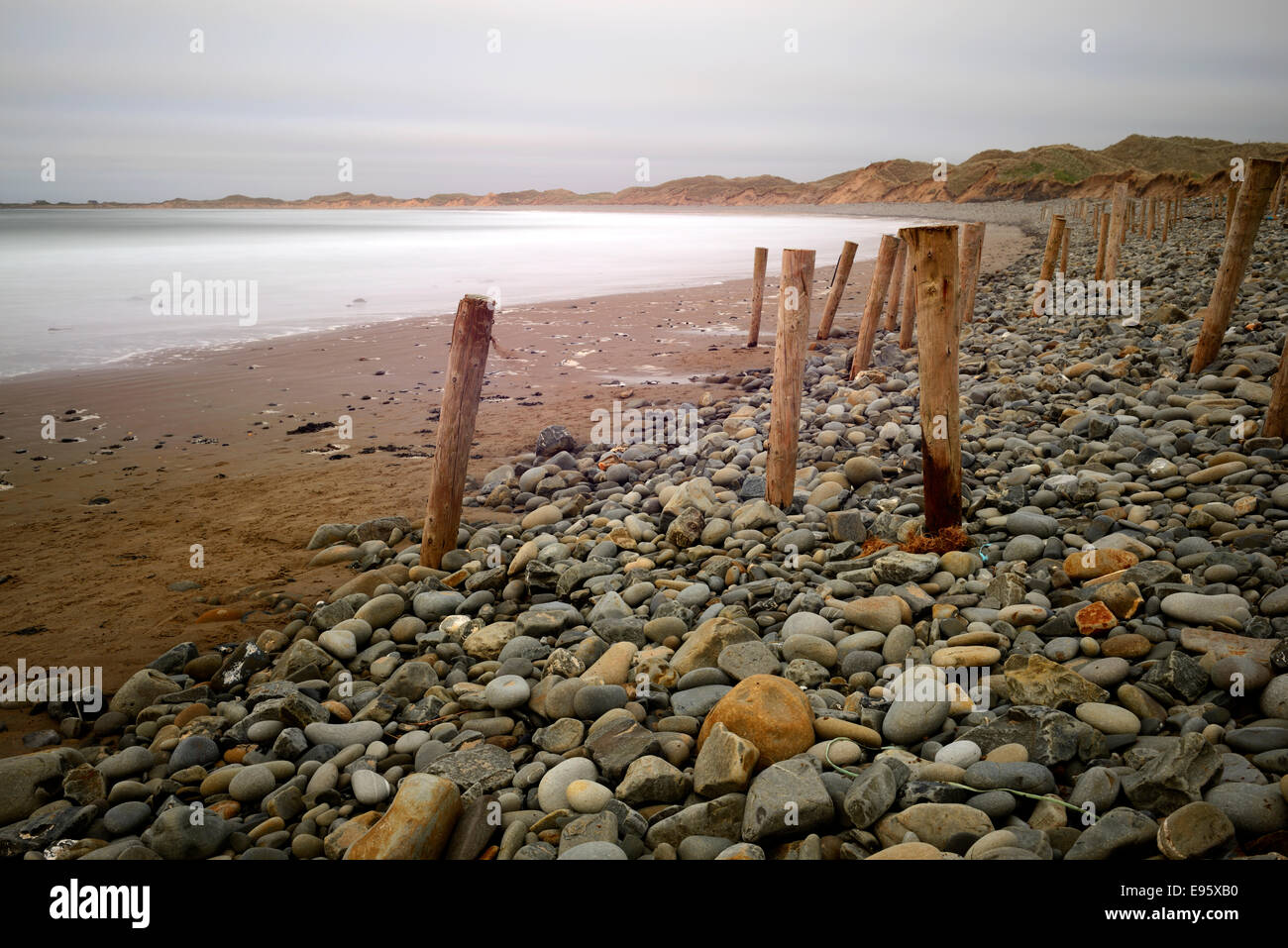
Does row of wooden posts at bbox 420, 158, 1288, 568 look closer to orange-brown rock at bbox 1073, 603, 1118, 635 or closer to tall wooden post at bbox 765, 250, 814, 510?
tall wooden post at bbox 765, 250, 814, 510

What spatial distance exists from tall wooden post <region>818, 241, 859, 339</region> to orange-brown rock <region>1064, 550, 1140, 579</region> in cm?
1092

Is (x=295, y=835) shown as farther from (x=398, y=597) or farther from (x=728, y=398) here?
(x=728, y=398)

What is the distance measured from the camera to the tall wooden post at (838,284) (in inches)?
606

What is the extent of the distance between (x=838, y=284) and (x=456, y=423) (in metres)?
10.8

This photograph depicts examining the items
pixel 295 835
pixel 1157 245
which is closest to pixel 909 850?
pixel 295 835

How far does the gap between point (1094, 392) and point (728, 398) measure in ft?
16.9

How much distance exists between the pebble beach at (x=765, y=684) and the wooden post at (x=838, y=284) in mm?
7820

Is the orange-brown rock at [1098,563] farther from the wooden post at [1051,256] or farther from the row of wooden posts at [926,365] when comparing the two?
the wooden post at [1051,256]

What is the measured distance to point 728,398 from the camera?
12.5m

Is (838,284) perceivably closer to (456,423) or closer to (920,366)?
(920,366)

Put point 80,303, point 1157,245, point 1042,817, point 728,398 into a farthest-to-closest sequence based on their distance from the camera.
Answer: point 1157,245 → point 80,303 → point 728,398 → point 1042,817

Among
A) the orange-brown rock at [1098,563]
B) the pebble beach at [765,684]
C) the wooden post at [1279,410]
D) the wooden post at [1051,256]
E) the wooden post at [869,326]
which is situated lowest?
the pebble beach at [765,684]

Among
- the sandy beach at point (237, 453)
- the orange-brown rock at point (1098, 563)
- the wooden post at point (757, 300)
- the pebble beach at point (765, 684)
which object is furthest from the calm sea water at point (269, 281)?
the orange-brown rock at point (1098, 563)
